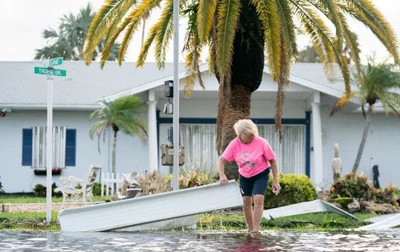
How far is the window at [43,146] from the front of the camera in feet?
94.2

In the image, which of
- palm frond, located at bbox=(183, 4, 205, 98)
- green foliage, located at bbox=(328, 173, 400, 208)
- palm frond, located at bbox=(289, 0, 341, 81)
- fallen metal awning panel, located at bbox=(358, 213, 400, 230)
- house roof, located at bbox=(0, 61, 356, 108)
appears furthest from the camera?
house roof, located at bbox=(0, 61, 356, 108)

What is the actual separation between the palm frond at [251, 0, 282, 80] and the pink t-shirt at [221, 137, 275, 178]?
20.6 feet

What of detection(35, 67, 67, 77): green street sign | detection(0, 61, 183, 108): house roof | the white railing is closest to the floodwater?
detection(35, 67, 67, 77): green street sign

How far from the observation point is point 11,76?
1203 inches

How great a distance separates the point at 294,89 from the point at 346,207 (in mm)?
8261

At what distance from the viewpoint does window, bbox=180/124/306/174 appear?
28906mm

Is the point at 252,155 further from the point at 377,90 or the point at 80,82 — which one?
the point at 80,82

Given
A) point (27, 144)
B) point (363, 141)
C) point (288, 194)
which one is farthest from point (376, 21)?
point (27, 144)

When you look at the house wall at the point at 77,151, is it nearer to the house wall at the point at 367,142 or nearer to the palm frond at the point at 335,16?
the house wall at the point at 367,142

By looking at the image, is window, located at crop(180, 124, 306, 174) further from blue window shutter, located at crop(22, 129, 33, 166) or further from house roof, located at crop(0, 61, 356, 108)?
blue window shutter, located at crop(22, 129, 33, 166)

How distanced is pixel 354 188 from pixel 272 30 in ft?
13.2

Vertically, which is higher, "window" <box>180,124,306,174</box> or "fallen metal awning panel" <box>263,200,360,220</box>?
"window" <box>180,124,306,174</box>

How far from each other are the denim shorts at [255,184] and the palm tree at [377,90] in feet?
49.5

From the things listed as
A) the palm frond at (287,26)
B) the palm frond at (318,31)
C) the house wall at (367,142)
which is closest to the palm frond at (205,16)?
the palm frond at (287,26)
